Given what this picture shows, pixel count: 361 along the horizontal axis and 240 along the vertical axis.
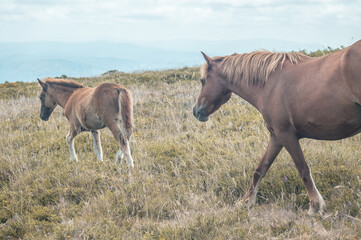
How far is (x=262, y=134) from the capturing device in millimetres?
6883

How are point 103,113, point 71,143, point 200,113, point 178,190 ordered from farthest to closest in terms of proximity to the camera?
point 71,143 → point 103,113 → point 200,113 → point 178,190

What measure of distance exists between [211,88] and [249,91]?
0.66 metres

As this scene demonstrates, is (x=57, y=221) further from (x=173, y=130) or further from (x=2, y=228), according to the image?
(x=173, y=130)

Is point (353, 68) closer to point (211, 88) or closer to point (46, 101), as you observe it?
point (211, 88)

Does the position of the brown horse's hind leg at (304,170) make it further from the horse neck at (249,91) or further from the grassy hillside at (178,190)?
the horse neck at (249,91)

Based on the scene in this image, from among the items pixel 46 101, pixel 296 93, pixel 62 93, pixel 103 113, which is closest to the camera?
pixel 296 93

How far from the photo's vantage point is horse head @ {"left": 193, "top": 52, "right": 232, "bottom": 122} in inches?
205

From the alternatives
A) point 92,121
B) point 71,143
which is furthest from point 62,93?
point 92,121

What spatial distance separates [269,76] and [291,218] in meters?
1.78

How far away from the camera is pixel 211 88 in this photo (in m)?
5.26

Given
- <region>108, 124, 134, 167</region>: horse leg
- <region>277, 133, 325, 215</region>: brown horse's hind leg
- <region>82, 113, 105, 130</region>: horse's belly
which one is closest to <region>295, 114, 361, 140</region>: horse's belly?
<region>277, 133, 325, 215</region>: brown horse's hind leg

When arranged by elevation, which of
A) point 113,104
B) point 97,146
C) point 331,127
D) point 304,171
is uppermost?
point 331,127

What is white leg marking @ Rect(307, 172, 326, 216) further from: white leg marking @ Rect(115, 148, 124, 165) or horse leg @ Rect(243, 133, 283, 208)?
white leg marking @ Rect(115, 148, 124, 165)

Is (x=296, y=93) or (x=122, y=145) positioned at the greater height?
(x=296, y=93)
